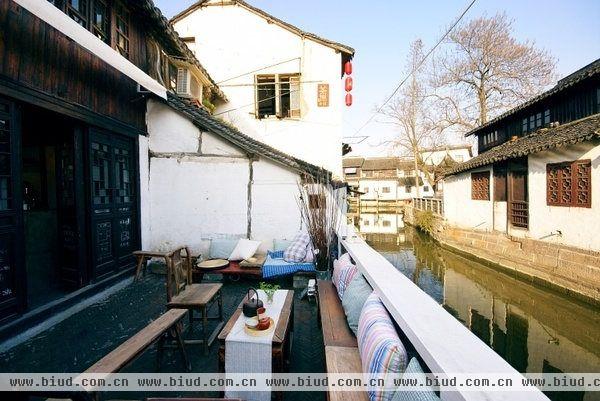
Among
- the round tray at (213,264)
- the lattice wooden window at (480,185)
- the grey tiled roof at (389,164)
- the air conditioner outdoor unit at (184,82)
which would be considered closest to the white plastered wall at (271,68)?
the air conditioner outdoor unit at (184,82)

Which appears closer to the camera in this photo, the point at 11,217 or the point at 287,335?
the point at 287,335

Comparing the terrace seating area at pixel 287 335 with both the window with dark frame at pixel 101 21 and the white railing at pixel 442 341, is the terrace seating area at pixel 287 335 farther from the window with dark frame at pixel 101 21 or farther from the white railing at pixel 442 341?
the window with dark frame at pixel 101 21

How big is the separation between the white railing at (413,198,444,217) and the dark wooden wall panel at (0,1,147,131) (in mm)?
16806

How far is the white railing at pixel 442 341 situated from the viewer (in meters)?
1.28

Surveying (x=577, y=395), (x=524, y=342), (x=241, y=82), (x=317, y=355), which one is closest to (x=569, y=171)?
(x=524, y=342)

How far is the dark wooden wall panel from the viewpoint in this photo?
3.81 metres

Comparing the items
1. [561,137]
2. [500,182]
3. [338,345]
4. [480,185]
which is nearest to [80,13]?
[338,345]

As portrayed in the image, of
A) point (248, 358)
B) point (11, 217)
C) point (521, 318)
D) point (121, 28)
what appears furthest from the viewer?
point (521, 318)

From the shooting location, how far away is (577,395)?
4.66 metres

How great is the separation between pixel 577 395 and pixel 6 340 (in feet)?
28.0

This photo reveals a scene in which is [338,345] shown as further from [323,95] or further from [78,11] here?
[323,95]

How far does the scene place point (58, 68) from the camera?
Answer: 4.59 meters

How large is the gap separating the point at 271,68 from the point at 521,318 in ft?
39.4

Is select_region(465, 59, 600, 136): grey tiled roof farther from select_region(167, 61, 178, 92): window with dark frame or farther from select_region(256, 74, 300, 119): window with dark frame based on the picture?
select_region(167, 61, 178, 92): window with dark frame
